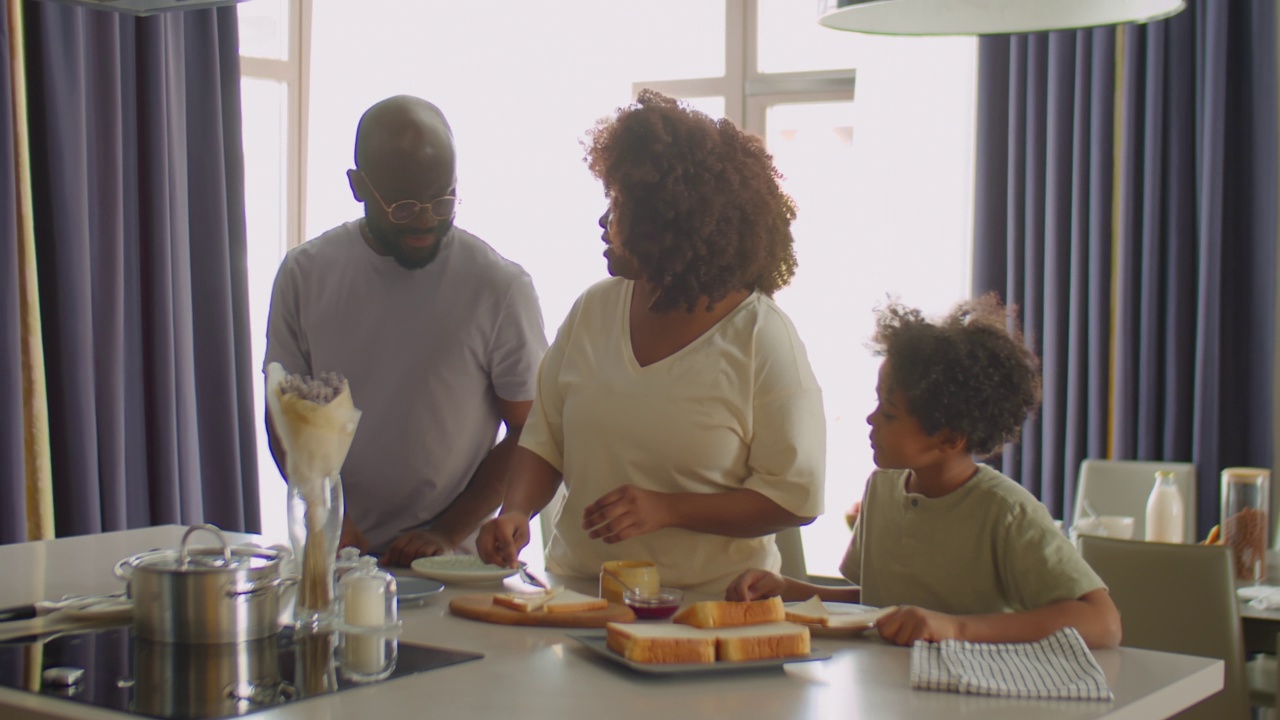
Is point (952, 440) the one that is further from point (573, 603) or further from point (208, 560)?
point (208, 560)

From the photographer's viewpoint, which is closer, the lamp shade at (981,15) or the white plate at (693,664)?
the white plate at (693,664)

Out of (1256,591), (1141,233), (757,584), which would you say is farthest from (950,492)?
(1141,233)

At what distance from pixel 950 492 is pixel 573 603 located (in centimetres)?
62

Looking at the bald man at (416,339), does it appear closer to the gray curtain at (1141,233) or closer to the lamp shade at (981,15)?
the lamp shade at (981,15)

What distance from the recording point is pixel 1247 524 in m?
3.08

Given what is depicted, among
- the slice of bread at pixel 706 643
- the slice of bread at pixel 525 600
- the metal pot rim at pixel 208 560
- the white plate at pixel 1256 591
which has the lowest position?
the white plate at pixel 1256 591

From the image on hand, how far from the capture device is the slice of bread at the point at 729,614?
1.44 meters

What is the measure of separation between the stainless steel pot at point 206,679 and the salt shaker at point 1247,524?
2.39 meters

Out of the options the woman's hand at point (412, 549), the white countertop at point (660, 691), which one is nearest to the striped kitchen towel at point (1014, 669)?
the white countertop at point (660, 691)

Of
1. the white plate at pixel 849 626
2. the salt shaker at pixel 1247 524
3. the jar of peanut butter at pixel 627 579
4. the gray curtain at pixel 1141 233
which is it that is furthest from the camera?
the gray curtain at pixel 1141 233

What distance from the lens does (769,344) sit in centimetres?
192

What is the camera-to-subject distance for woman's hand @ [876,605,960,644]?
59.1 inches

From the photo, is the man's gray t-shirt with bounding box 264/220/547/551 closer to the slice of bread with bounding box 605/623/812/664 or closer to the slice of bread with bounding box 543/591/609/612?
the slice of bread with bounding box 543/591/609/612

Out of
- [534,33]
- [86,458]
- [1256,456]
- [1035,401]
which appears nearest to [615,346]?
[1035,401]
